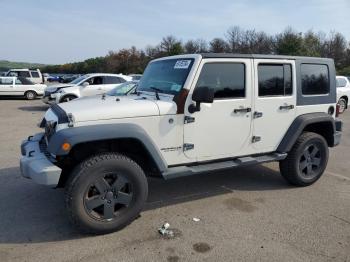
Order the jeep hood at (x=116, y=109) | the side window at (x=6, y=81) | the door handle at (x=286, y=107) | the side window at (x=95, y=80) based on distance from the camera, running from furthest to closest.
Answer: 1. the side window at (x=6, y=81)
2. the side window at (x=95, y=80)
3. the door handle at (x=286, y=107)
4. the jeep hood at (x=116, y=109)

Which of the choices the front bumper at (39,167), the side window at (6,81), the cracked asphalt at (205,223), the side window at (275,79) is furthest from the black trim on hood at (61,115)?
the side window at (6,81)

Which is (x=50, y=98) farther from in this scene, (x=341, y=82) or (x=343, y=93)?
(x=341, y=82)

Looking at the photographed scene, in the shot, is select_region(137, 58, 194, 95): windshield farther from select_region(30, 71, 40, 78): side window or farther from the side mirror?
select_region(30, 71, 40, 78): side window

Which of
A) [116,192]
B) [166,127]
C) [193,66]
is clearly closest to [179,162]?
[166,127]

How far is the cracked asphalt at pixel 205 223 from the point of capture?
3564 mm

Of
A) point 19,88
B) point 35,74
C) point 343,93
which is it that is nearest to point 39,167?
point 343,93

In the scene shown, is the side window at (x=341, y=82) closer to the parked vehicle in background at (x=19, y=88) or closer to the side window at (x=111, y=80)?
the side window at (x=111, y=80)

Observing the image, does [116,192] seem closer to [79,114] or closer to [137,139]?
[137,139]

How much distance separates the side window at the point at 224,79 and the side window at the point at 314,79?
119 centimetres

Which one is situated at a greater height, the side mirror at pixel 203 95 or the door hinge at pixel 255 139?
the side mirror at pixel 203 95

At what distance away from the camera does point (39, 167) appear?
3723 mm

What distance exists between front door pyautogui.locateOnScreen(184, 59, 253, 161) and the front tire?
82 centimetres

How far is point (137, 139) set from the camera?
395 centimetres

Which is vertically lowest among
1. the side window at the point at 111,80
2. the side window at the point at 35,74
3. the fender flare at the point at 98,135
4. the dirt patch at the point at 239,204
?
the dirt patch at the point at 239,204
